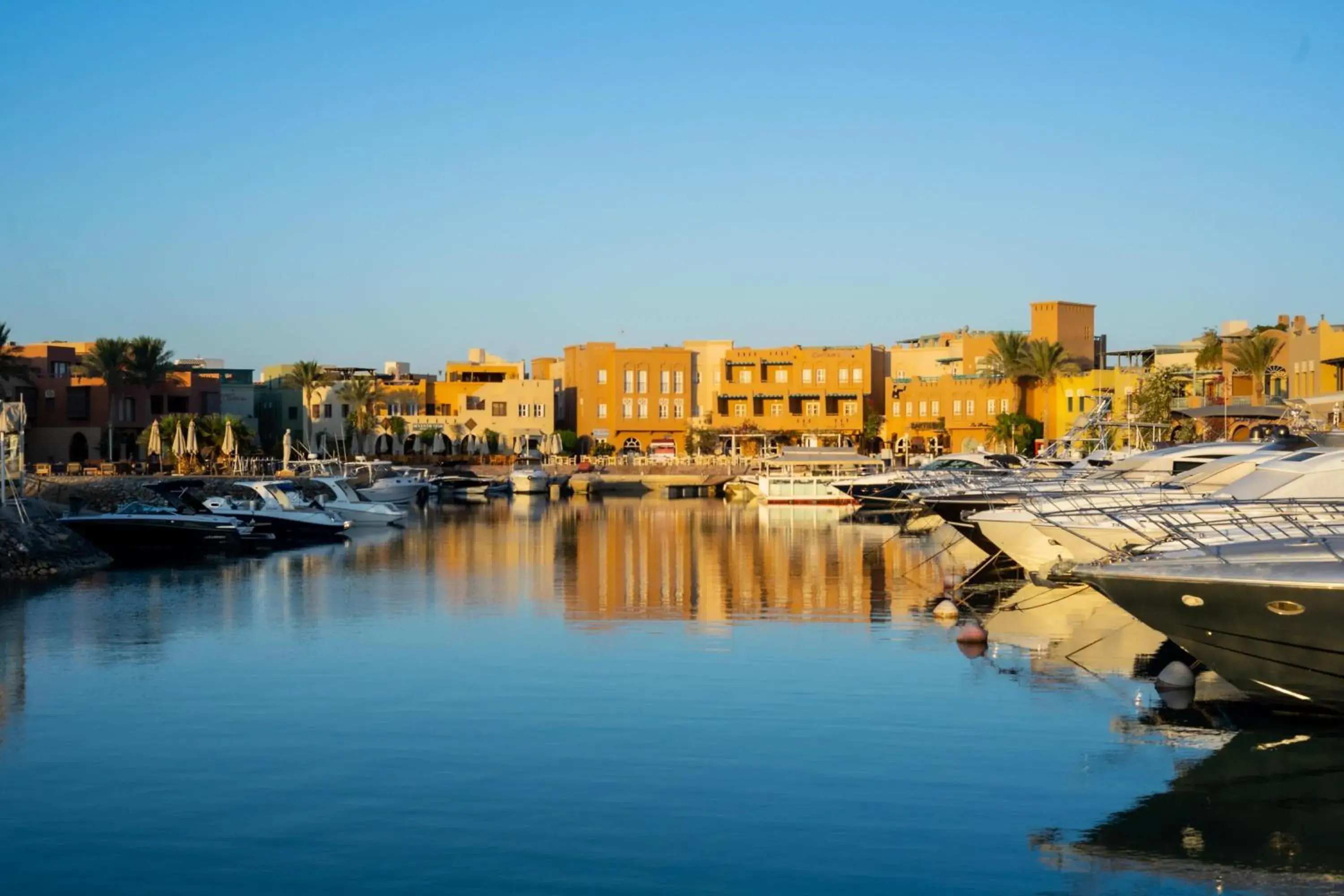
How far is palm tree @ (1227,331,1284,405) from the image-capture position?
68438 millimetres

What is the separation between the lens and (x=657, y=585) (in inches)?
1409

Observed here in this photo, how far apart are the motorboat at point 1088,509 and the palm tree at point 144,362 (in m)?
67.3

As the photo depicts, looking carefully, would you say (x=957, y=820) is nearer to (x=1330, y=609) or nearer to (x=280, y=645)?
(x=1330, y=609)

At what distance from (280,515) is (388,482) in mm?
25503

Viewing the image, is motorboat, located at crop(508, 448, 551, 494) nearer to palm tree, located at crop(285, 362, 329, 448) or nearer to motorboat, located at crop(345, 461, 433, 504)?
motorboat, located at crop(345, 461, 433, 504)

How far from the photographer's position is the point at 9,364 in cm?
7644

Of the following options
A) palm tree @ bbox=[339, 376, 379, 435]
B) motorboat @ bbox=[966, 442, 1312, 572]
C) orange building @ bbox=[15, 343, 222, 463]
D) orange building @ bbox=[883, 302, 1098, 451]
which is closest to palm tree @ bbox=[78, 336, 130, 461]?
orange building @ bbox=[15, 343, 222, 463]

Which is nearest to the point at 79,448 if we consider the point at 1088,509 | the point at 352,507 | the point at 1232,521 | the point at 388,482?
the point at 388,482

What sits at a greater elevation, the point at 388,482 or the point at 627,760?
the point at 388,482

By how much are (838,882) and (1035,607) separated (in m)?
18.8

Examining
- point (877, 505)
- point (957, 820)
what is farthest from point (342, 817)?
point (877, 505)

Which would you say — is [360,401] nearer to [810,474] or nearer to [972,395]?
[810,474]

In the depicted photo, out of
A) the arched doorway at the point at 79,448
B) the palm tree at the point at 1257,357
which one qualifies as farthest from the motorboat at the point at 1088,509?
the arched doorway at the point at 79,448

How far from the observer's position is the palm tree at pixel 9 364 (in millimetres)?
75062
